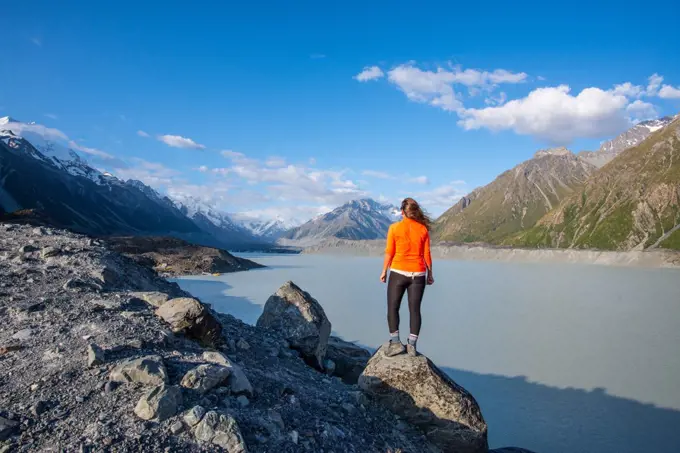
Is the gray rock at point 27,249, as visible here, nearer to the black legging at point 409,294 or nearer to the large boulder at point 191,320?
the large boulder at point 191,320

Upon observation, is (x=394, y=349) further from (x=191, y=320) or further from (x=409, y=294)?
(x=191, y=320)

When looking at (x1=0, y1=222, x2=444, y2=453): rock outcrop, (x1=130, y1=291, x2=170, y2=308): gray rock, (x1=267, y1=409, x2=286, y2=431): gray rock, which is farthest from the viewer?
(x1=130, y1=291, x2=170, y2=308): gray rock

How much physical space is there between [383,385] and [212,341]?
3.95 m

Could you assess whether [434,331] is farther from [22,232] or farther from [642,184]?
[642,184]

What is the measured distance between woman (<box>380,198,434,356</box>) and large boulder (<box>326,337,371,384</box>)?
6.85 metres

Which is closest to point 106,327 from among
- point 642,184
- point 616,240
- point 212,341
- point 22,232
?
point 212,341

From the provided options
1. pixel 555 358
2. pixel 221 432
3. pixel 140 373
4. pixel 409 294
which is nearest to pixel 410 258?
pixel 409 294

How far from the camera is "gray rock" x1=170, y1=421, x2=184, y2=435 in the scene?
4928 millimetres

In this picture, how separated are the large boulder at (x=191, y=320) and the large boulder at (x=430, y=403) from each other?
373cm

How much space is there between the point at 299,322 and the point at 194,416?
28.9 feet

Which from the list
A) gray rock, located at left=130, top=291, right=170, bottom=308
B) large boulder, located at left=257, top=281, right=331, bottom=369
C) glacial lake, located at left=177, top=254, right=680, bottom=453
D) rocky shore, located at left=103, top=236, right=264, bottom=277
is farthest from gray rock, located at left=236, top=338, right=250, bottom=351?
rocky shore, located at left=103, top=236, right=264, bottom=277

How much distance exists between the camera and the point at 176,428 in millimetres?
4953

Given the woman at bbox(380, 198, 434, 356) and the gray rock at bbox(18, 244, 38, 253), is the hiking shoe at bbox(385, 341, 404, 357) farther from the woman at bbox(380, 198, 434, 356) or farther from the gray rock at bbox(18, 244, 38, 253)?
the gray rock at bbox(18, 244, 38, 253)

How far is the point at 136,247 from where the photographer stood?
7756cm
